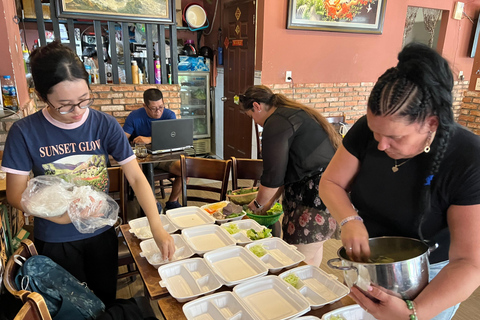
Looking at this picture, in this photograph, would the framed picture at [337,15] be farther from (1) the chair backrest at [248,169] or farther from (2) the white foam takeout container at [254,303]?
(2) the white foam takeout container at [254,303]

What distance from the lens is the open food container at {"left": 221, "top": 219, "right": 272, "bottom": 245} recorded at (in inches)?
62.1

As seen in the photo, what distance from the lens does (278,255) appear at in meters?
1.47

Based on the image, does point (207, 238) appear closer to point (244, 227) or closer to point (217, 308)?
point (244, 227)

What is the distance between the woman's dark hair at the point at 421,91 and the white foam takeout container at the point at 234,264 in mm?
796

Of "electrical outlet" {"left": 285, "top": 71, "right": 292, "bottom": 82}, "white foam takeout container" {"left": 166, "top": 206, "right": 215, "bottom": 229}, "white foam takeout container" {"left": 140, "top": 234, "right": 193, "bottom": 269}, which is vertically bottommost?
"white foam takeout container" {"left": 166, "top": 206, "right": 215, "bottom": 229}

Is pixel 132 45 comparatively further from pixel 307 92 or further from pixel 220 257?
pixel 220 257

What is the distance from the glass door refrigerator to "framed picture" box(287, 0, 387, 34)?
1855mm

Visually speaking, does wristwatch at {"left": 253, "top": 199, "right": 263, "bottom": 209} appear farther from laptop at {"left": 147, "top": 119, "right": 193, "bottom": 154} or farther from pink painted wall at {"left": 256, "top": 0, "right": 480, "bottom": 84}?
pink painted wall at {"left": 256, "top": 0, "right": 480, "bottom": 84}

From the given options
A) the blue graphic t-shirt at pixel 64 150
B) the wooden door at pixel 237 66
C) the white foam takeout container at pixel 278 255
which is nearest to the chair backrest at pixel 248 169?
the white foam takeout container at pixel 278 255

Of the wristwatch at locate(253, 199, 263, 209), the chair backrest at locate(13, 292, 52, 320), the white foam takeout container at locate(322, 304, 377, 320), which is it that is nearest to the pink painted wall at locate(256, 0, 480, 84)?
the wristwatch at locate(253, 199, 263, 209)

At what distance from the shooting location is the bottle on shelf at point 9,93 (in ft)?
7.83

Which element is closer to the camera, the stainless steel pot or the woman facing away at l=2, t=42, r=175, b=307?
the stainless steel pot

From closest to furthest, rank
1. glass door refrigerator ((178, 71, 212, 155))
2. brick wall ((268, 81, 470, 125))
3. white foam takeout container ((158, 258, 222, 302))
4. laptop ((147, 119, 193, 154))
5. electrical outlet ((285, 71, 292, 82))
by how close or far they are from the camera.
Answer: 1. white foam takeout container ((158, 258, 222, 302))
2. laptop ((147, 119, 193, 154))
3. electrical outlet ((285, 71, 292, 82))
4. brick wall ((268, 81, 470, 125))
5. glass door refrigerator ((178, 71, 212, 155))

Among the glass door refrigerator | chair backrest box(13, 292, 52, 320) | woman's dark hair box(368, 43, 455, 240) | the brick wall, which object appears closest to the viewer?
woman's dark hair box(368, 43, 455, 240)
